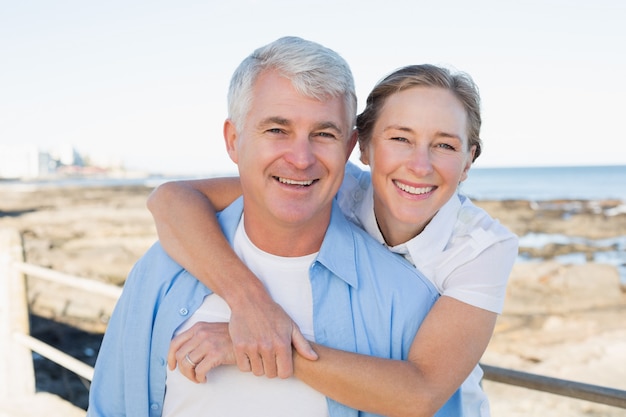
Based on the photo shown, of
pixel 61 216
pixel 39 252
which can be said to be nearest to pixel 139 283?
pixel 39 252

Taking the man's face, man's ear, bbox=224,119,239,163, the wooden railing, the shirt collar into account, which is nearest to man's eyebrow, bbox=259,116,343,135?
the man's face

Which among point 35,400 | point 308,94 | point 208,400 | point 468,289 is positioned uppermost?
point 308,94

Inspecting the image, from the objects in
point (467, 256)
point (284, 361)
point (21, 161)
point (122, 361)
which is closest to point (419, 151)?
point (467, 256)

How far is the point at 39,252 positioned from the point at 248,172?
15.4m

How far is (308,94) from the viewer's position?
1.74m

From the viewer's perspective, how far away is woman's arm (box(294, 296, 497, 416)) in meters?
1.55

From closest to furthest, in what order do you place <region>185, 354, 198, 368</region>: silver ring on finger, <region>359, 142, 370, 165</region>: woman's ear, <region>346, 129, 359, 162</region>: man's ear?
<region>185, 354, 198, 368</region>: silver ring on finger
<region>346, 129, 359, 162</region>: man's ear
<region>359, 142, 370, 165</region>: woman's ear

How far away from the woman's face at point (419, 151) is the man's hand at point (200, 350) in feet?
2.14

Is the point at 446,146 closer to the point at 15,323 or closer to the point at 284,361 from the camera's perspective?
the point at 284,361

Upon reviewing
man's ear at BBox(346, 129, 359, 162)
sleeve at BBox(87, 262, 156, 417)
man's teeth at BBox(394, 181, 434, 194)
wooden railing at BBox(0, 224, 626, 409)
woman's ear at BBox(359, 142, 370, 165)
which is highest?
man's ear at BBox(346, 129, 359, 162)

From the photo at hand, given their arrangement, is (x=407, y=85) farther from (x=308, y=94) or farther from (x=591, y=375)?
(x=591, y=375)

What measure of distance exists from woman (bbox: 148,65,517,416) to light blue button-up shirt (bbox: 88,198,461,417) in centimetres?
8

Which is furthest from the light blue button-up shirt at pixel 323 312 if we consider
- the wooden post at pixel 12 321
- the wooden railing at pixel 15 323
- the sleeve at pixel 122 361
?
the wooden post at pixel 12 321

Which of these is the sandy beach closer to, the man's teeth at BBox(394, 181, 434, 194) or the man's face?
the man's face
